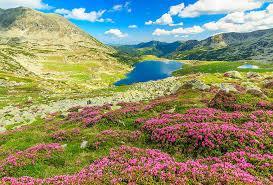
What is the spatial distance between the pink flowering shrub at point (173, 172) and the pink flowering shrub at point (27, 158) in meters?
3.93

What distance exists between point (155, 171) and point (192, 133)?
6.66m

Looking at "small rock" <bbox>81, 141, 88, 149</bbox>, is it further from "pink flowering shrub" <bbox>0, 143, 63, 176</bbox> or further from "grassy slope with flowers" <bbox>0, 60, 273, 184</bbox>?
"pink flowering shrub" <bbox>0, 143, 63, 176</bbox>

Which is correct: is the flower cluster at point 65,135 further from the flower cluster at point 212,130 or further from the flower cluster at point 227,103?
the flower cluster at point 227,103

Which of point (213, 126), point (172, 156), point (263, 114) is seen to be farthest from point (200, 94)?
point (172, 156)

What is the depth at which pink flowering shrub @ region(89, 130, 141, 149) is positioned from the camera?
2225 cm

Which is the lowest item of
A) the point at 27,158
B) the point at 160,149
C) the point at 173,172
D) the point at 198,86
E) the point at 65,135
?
the point at 65,135

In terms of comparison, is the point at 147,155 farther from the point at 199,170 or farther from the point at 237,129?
the point at 237,129

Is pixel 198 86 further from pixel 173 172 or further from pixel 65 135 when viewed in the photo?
pixel 173 172

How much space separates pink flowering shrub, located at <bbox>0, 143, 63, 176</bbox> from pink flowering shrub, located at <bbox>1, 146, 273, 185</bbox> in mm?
3933

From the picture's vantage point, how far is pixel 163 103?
104 feet

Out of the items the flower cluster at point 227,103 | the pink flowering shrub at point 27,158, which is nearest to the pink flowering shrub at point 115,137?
the pink flowering shrub at point 27,158

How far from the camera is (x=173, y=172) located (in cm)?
1428

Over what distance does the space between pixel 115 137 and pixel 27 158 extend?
6.81 metres

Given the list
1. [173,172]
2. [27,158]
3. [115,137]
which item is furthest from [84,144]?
[173,172]
